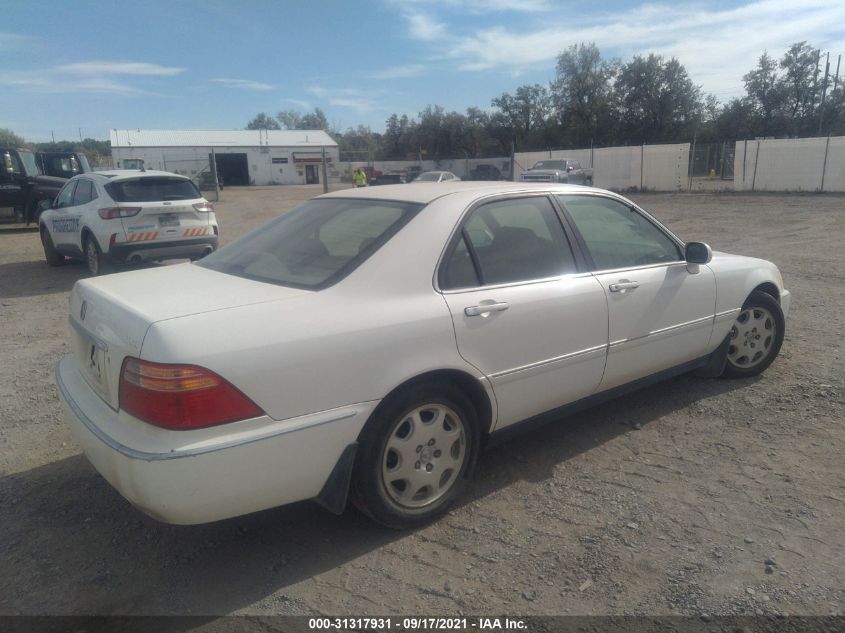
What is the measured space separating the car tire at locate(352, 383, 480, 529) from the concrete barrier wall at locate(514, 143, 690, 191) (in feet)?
104

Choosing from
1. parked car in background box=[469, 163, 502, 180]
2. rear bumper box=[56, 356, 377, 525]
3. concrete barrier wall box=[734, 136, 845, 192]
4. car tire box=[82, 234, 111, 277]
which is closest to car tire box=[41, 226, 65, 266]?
car tire box=[82, 234, 111, 277]

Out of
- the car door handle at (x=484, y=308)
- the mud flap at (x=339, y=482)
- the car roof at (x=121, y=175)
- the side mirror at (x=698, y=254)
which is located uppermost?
the car roof at (x=121, y=175)

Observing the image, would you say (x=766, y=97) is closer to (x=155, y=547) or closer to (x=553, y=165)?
(x=553, y=165)

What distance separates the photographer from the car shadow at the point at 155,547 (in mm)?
2615

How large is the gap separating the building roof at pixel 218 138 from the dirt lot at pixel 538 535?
59.0 metres

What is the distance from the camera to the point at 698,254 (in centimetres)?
409

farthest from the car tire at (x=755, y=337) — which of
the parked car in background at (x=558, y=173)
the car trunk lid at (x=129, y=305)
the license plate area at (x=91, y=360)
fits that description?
the parked car in background at (x=558, y=173)

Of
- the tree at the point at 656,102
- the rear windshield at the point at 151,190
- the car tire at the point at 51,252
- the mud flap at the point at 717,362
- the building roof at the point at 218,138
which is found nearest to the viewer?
the mud flap at the point at 717,362

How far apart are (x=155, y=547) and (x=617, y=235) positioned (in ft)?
10.4

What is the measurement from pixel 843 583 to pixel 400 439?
193 centimetres

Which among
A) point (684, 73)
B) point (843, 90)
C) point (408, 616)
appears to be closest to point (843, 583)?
point (408, 616)

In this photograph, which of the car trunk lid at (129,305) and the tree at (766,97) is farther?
the tree at (766,97)

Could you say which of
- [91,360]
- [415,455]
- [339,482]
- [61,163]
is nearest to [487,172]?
[61,163]

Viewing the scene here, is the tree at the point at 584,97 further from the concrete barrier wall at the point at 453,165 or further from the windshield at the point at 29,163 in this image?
the windshield at the point at 29,163
